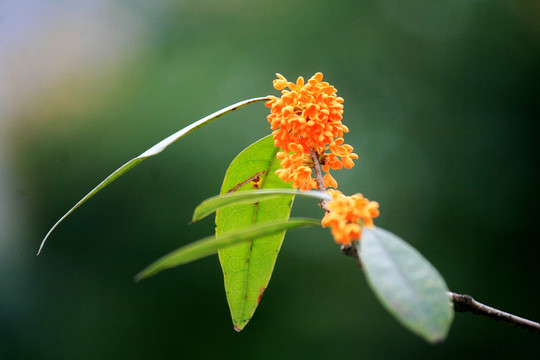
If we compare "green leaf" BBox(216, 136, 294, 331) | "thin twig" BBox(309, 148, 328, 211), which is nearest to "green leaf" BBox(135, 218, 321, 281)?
"thin twig" BBox(309, 148, 328, 211)

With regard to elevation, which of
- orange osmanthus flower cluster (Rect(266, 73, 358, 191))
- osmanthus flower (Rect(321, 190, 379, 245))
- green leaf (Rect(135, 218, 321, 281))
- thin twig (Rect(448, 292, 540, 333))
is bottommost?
thin twig (Rect(448, 292, 540, 333))

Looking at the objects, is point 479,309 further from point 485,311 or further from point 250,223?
point 250,223

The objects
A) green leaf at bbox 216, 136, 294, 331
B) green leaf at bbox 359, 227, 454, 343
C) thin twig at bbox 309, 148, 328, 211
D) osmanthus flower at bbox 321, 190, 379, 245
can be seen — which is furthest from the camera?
green leaf at bbox 216, 136, 294, 331

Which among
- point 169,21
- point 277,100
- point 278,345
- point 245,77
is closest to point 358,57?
point 245,77

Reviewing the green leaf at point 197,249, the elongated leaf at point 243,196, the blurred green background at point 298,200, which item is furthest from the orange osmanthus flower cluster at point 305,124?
the blurred green background at point 298,200

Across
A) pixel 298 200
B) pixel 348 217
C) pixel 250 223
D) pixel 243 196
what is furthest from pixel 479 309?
pixel 298 200

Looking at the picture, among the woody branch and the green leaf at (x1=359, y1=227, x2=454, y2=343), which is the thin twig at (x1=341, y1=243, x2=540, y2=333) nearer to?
the woody branch
